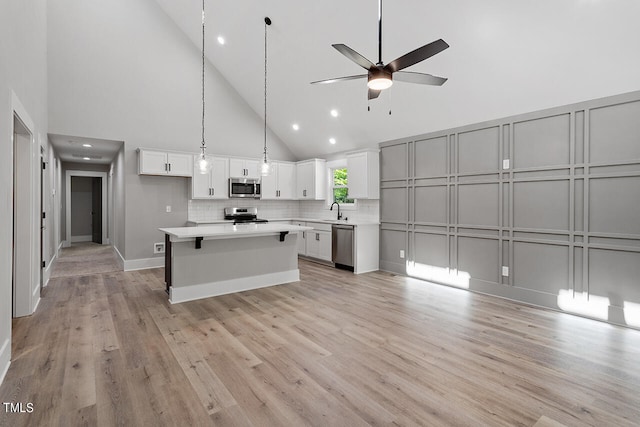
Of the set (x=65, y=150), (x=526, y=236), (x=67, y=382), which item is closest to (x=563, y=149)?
(x=526, y=236)

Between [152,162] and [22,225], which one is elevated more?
[152,162]

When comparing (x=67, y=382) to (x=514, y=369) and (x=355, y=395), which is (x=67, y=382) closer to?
(x=355, y=395)

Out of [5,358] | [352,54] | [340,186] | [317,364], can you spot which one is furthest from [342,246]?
[5,358]

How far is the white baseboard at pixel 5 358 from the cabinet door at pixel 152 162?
3.81 m

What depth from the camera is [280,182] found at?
750cm

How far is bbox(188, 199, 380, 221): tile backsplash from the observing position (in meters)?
6.50

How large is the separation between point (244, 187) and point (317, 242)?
6.31 ft

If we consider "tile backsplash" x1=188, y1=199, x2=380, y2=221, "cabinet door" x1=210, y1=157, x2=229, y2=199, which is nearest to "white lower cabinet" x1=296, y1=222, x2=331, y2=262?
"tile backsplash" x1=188, y1=199, x2=380, y2=221

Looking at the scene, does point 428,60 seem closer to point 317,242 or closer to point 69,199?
point 317,242

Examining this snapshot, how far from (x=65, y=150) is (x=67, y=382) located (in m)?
6.46

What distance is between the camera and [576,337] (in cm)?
311

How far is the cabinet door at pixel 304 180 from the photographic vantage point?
7.36 metres

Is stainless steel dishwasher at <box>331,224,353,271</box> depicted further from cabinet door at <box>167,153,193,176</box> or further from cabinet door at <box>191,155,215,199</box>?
cabinet door at <box>167,153,193,176</box>

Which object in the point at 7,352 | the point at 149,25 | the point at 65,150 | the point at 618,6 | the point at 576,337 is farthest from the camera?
the point at 65,150
